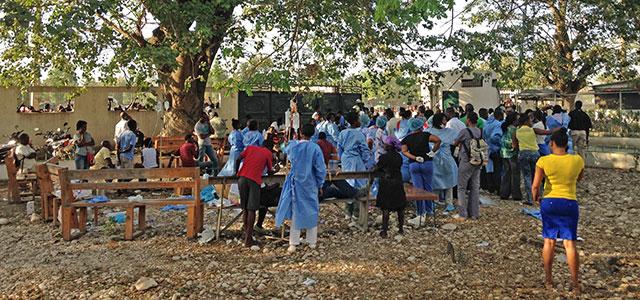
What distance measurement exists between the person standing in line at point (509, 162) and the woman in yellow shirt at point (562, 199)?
166 inches

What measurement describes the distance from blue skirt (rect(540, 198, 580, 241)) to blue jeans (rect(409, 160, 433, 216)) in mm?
2775

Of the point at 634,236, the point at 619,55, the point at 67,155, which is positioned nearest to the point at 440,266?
the point at 634,236

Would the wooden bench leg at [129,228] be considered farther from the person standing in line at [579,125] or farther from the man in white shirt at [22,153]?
the person standing in line at [579,125]

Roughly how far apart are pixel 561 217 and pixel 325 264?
7.77 feet

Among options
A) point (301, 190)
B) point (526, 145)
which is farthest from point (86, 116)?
point (526, 145)

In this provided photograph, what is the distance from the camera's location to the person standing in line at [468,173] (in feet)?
24.7

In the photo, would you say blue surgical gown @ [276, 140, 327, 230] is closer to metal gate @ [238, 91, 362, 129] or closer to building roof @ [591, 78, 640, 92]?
metal gate @ [238, 91, 362, 129]

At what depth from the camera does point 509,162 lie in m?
9.23

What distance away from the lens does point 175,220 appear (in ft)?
25.4

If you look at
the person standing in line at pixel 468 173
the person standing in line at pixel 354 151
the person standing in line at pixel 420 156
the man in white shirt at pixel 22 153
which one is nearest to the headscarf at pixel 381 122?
the person standing in line at pixel 354 151

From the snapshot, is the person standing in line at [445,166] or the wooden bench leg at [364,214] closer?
the wooden bench leg at [364,214]

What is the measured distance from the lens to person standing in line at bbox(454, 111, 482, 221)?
296 inches

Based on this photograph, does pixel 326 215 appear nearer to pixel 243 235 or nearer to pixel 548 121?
pixel 243 235

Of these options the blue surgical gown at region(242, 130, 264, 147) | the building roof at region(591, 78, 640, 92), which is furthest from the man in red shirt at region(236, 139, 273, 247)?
the building roof at region(591, 78, 640, 92)
